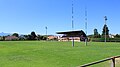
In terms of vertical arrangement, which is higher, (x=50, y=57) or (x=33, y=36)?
(x=33, y=36)

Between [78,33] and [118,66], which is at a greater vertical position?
[78,33]

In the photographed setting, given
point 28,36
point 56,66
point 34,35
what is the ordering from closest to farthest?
point 56,66, point 28,36, point 34,35

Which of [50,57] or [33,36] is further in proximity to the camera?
[33,36]

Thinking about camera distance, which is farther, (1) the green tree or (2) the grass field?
(1) the green tree

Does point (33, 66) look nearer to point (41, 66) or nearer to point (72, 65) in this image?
point (41, 66)

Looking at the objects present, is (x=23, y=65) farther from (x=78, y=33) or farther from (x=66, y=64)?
(x=78, y=33)

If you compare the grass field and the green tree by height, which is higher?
the green tree

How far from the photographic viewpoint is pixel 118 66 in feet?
40.8

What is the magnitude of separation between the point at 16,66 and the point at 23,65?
0.39 metres

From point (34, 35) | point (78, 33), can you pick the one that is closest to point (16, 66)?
point (78, 33)

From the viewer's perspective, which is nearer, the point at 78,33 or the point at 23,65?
the point at 23,65

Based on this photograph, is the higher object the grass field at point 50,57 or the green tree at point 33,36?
the green tree at point 33,36

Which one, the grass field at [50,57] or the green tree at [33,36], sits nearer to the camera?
the grass field at [50,57]

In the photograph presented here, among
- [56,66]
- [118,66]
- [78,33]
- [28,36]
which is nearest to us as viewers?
[118,66]
